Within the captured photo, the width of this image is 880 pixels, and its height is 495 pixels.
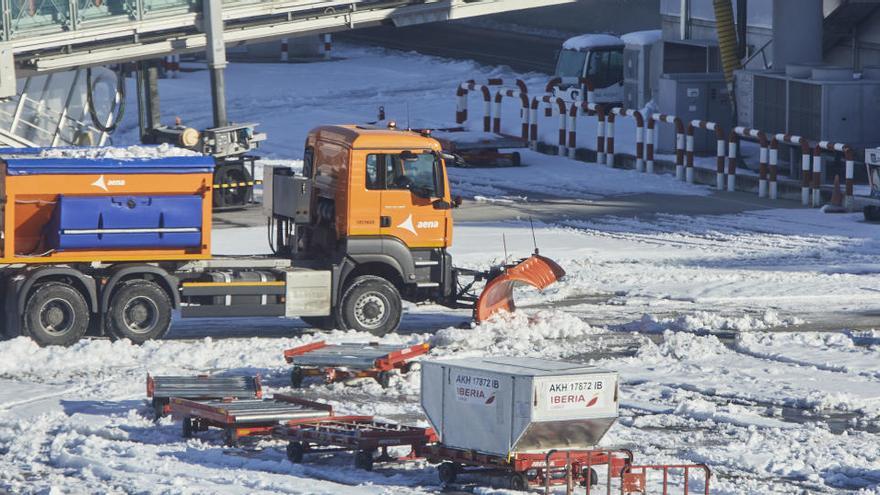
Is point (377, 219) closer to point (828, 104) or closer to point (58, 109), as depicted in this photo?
point (828, 104)

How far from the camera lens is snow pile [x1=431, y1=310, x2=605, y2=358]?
22.2 meters

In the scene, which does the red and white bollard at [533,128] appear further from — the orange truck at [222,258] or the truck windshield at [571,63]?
the orange truck at [222,258]

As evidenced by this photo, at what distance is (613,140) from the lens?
133 ft

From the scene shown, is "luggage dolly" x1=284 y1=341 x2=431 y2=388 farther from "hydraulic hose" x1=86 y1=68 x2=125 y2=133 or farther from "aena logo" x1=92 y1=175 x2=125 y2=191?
"hydraulic hose" x1=86 y1=68 x2=125 y2=133

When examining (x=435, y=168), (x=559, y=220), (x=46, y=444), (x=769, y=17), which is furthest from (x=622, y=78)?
(x=46, y=444)

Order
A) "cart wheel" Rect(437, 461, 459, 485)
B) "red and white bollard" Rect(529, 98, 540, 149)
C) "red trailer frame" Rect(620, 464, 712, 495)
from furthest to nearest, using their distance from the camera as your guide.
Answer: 1. "red and white bollard" Rect(529, 98, 540, 149)
2. "cart wheel" Rect(437, 461, 459, 485)
3. "red trailer frame" Rect(620, 464, 712, 495)

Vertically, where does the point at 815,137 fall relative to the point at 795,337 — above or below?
above

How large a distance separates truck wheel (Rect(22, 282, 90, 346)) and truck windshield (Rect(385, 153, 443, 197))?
4460 mm

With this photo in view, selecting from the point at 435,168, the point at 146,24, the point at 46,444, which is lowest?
the point at 46,444

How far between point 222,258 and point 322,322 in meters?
1.81

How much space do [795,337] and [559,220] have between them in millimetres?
10813

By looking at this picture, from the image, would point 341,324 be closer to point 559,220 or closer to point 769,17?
point 559,220

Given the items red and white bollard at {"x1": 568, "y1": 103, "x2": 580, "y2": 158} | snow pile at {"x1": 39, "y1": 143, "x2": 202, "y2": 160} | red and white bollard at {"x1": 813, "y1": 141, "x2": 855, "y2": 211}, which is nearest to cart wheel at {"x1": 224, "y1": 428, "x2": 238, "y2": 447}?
snow pile at {"x1": 39, "y1": 143, "x2": 202, "y2": 160}

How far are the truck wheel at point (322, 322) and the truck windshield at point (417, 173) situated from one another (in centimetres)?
204
